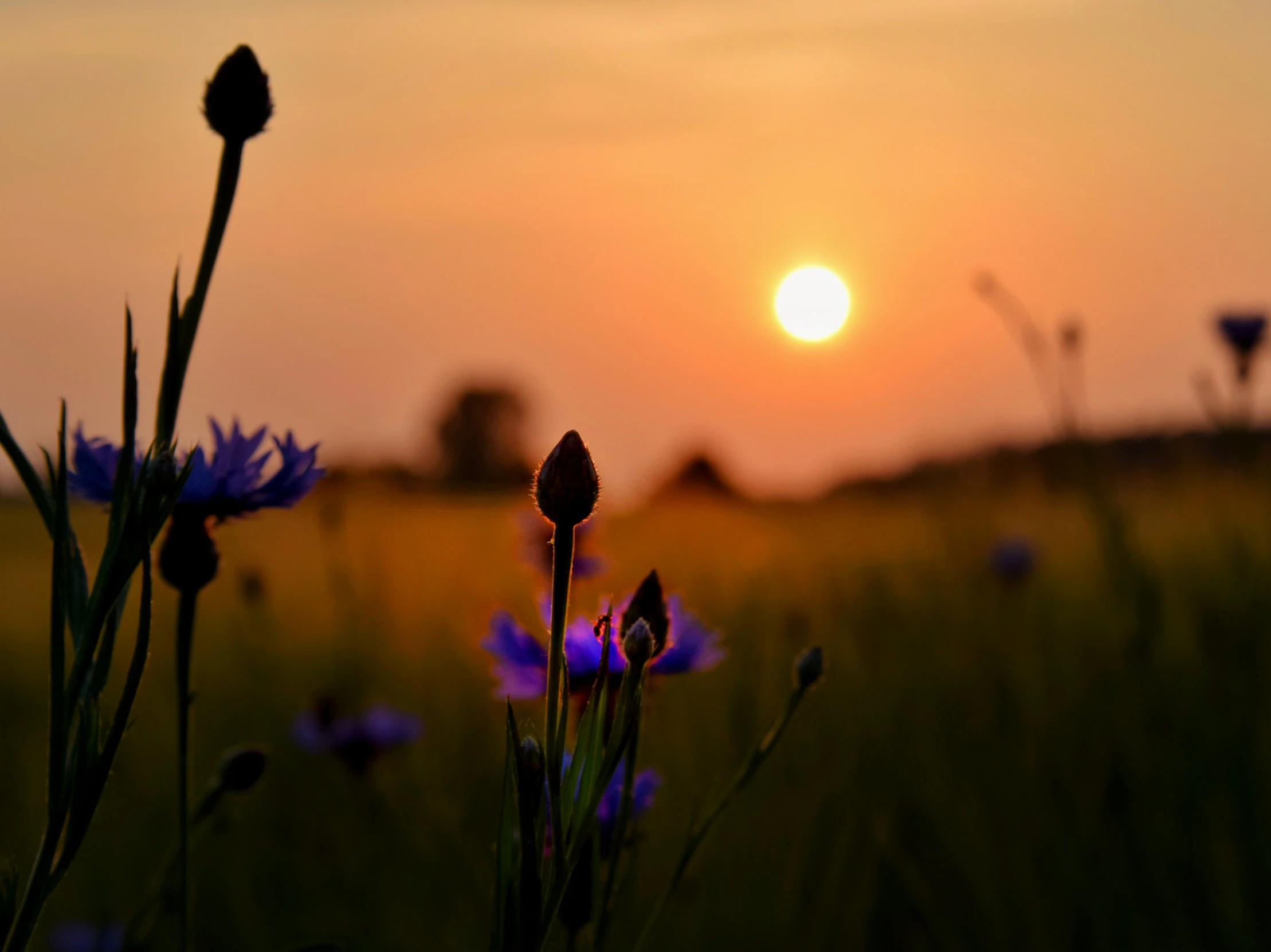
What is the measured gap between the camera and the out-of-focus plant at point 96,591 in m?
0.29

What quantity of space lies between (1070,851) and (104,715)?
40.2 inches

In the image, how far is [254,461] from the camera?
51cm

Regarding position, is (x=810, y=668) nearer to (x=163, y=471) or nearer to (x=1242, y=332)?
(x=163, y=471)

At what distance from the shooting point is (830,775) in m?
1.40

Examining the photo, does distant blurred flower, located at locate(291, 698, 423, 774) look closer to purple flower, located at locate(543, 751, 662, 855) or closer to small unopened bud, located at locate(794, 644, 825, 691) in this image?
purple flower, located at locate(543, 751, 662, 855)

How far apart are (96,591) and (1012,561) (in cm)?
220

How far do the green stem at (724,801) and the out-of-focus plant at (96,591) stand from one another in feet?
0.60

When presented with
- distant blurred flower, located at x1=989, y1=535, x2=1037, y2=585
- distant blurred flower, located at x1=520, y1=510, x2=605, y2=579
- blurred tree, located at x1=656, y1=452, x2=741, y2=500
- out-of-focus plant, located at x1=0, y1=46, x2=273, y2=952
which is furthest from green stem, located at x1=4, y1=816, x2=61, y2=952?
blurred tree, located at x1=656, y1=452, x2=741, y2=500

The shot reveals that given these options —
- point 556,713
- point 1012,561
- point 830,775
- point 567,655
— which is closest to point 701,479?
point 1012,561

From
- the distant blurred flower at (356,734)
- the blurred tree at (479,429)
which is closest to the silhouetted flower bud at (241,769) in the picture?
the distant blurred flower at (356,734)

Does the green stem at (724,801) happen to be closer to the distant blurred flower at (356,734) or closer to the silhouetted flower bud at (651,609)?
the silhouetted flower bud at (651,609)

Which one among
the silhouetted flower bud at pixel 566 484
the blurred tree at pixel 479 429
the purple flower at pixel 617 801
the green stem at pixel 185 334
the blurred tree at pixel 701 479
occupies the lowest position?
the purple flower at pixel 617 801

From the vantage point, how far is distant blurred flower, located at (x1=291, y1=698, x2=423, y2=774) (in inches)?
49.2

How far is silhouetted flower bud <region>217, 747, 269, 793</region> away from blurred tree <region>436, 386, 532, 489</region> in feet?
60.7
